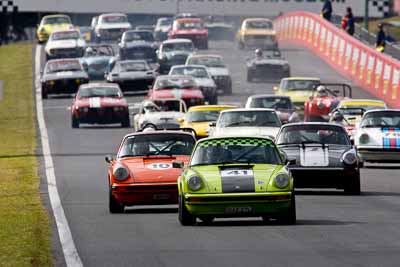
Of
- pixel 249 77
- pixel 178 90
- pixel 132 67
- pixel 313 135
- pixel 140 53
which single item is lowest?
pixel 249 77

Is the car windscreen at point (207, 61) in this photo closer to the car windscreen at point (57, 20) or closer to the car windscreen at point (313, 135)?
the car windscreen at point (57, 20)

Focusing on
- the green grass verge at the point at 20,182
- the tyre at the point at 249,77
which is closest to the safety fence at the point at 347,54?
the tyre at the point at 249,77

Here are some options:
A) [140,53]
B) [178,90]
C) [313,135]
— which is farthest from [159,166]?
[140,53]

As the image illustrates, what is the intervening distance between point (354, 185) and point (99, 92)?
69.2 feet

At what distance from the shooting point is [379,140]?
97.0 feet

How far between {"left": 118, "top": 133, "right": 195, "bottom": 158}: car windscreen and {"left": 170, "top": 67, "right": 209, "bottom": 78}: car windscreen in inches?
1076

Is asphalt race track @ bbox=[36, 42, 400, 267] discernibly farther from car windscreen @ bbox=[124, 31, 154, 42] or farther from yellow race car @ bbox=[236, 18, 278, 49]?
yellow race car @ bbox=[236, 18, 278, 49]

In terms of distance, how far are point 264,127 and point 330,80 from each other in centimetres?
2548

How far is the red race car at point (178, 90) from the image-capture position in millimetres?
43625

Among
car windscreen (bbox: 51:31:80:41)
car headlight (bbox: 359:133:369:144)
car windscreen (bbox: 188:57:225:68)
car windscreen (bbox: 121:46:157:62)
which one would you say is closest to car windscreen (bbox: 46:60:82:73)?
car windscreen (bbox: 188:57:225:68)

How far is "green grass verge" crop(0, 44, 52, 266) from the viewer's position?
Answer: 15555 mm

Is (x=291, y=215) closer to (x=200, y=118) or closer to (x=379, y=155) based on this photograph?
(x=379, y=155)

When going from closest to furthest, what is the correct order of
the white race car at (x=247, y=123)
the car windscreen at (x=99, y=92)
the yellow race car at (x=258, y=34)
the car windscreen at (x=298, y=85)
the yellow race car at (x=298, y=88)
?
the white race car at (x=247, y=123) → the car windscreen at (x=99, y=92) → the yellow race car at (x=298, y=88) → the car windscreen at (x=298, y=85) → the yellow race car at (x=258, y=34)

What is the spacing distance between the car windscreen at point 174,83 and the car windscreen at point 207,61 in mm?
8958
